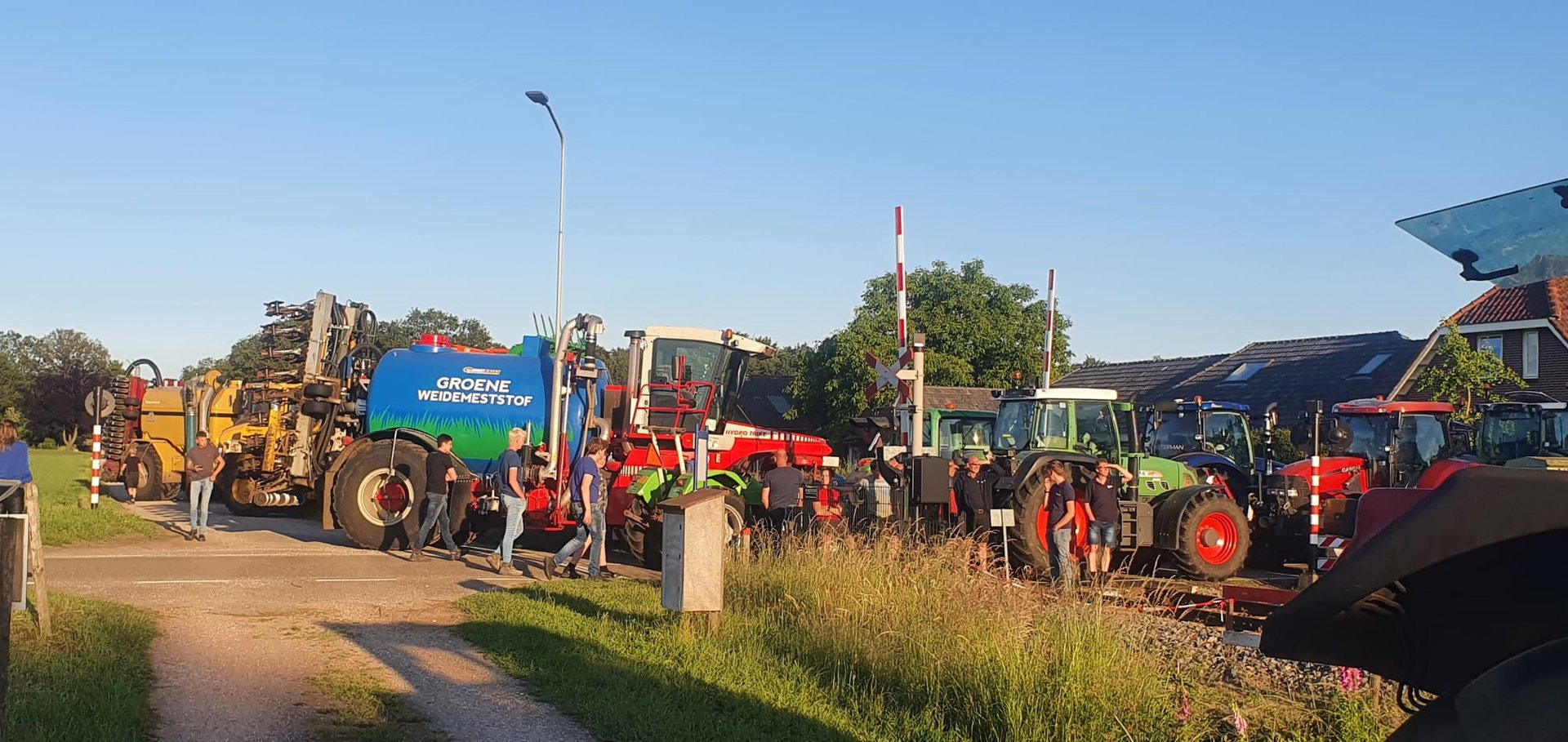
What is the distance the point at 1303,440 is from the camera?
1853 cm

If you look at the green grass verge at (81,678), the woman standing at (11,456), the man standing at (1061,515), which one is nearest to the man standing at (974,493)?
the man standing at (1061,515)

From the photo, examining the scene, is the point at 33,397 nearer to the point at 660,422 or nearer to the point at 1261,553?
the point at 660,422

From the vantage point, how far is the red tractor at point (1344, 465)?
54.6 feet

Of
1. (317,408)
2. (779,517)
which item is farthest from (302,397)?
(779,517)

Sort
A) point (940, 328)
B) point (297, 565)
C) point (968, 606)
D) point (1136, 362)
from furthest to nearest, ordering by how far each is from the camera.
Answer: point (1136, 362), point (940, 328), point (297, 565), point (968, 606)

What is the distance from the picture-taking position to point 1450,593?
253cm

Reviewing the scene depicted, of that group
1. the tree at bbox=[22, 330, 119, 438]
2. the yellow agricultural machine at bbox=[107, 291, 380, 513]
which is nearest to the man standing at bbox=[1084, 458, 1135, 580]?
the yellow agricultural machine at bbox=[107, 291, 380, 513]

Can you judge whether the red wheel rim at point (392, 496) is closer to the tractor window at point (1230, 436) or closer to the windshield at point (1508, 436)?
the tractor window at point (1230, 436)

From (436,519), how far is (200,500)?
4.52 metres

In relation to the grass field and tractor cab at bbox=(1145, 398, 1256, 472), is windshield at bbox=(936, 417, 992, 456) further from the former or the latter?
the grass field

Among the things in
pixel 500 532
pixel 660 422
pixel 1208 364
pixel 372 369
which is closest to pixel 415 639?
pixel 660 422

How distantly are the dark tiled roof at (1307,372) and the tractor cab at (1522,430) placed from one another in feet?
65.6

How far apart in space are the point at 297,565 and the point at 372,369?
4.15 m

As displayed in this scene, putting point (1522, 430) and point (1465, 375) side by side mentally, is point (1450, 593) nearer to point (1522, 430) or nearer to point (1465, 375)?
point (1522, 430)
